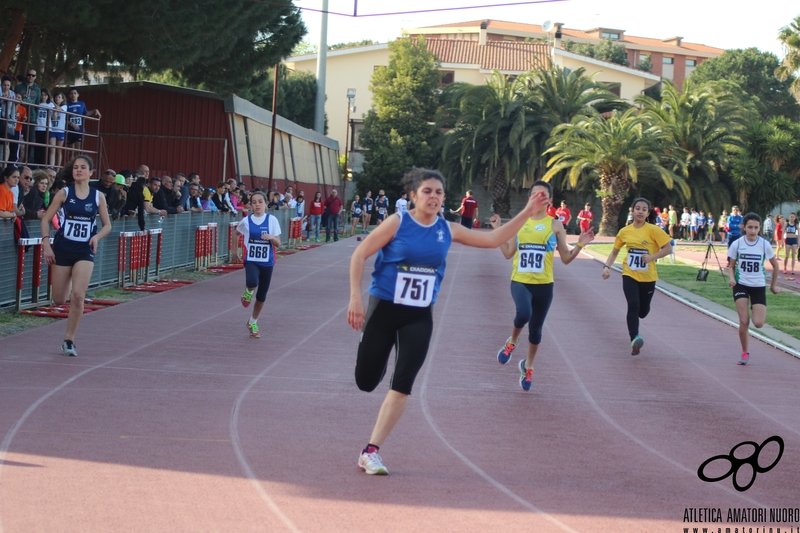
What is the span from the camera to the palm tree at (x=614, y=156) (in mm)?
47781

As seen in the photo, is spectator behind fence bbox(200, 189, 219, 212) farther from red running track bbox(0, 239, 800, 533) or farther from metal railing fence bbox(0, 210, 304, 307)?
red running track bbox(0, 239, 800, 533)

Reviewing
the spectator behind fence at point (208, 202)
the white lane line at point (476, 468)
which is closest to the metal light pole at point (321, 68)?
the spectator behind fence at point (208, 202)

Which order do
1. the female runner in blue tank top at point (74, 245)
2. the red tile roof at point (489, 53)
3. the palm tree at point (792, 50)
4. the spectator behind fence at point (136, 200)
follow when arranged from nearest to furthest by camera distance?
the female runner in blue tank top at point (74, 245), the spectator behind fence at point (136, 200), the palm tree at point (792, 50), the red tile roof at point (489, 53)

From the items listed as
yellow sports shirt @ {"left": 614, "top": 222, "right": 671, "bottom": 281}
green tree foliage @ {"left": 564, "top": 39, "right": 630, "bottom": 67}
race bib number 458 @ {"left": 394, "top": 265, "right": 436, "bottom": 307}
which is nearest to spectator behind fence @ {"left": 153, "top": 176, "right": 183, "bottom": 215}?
yellow sports shirt @ {"left": 614, "top": 222, "right": 671, "bottom": 281}

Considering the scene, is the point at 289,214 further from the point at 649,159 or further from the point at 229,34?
the point at 649,159

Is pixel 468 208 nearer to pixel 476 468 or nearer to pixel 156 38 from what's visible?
pixel 156 38

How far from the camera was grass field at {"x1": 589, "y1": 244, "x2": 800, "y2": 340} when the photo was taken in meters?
15.8

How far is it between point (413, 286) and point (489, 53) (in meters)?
73.1

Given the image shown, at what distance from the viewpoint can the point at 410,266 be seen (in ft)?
19.0

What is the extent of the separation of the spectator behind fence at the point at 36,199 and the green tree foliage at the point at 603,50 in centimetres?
8217

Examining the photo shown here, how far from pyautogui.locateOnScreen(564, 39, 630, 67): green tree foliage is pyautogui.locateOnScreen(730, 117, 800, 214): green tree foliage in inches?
1619

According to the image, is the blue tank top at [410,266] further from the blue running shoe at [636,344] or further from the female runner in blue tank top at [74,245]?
the blue running shoe at [636,344]

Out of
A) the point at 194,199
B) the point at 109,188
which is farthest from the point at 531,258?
the point at 194,199

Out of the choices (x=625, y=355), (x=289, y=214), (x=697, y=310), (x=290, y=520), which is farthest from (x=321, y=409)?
(x=289, y=214)
